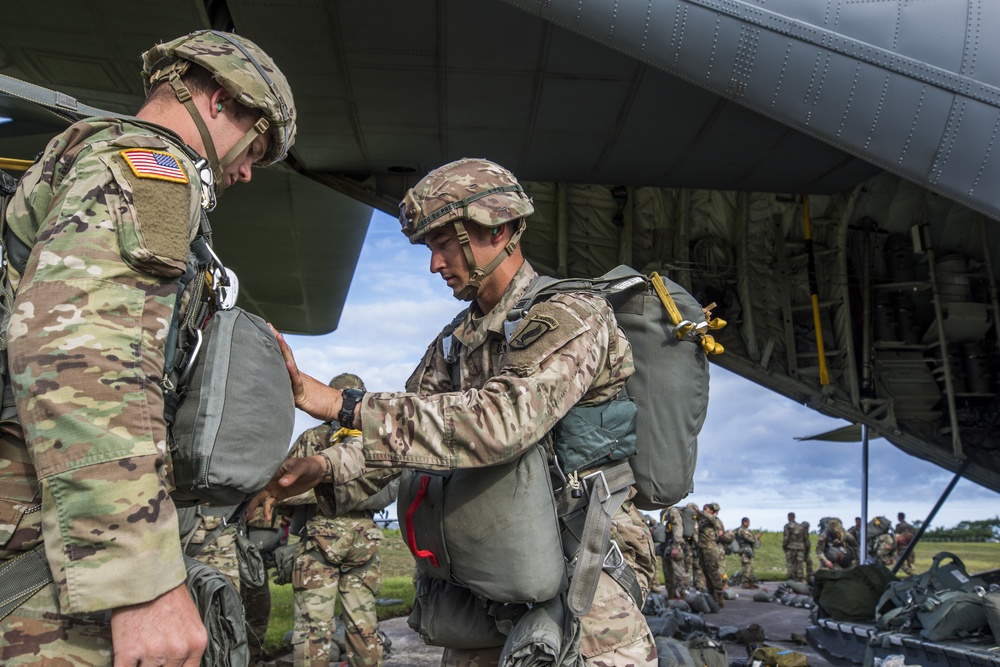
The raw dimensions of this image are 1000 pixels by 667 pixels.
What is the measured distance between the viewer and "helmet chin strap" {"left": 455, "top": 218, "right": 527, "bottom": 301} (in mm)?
2471

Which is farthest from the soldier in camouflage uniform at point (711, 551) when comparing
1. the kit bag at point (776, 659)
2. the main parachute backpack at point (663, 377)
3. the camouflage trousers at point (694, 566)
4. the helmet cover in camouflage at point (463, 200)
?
the helmet cover in camouflage at point (463, 200)

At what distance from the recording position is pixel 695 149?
252 inches

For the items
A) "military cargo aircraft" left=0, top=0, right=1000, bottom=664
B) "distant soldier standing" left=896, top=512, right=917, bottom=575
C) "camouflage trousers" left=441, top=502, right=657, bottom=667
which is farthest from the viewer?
"distant soldier standing" left=896, top=512, right=917, bottom=575

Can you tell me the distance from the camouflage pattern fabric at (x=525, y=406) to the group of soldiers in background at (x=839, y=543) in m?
15.0

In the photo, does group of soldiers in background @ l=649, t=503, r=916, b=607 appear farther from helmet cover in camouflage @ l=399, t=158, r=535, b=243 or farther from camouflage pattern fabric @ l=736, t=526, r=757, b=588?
helmet cover in camouflage @ l=399, t=158, r=535, b=243

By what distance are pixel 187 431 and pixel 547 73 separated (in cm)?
479

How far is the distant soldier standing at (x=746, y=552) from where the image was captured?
51.8 feet

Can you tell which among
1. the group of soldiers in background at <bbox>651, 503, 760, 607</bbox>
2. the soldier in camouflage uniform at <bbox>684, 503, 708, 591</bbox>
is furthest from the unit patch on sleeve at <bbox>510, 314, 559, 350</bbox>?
the soldier in camouflage uniform at <bbox>684, 503, 708, 591</bbox>

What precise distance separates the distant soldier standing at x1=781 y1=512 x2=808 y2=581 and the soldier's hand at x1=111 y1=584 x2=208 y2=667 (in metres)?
17.3

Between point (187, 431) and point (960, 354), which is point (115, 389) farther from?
point (960, 354)

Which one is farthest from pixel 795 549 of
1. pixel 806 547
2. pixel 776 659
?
pixel 776 659

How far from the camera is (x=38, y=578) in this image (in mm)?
1456

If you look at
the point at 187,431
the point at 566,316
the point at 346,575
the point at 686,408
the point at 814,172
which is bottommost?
the point at 346,575

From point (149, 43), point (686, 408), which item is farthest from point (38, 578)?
point (149, 43)
